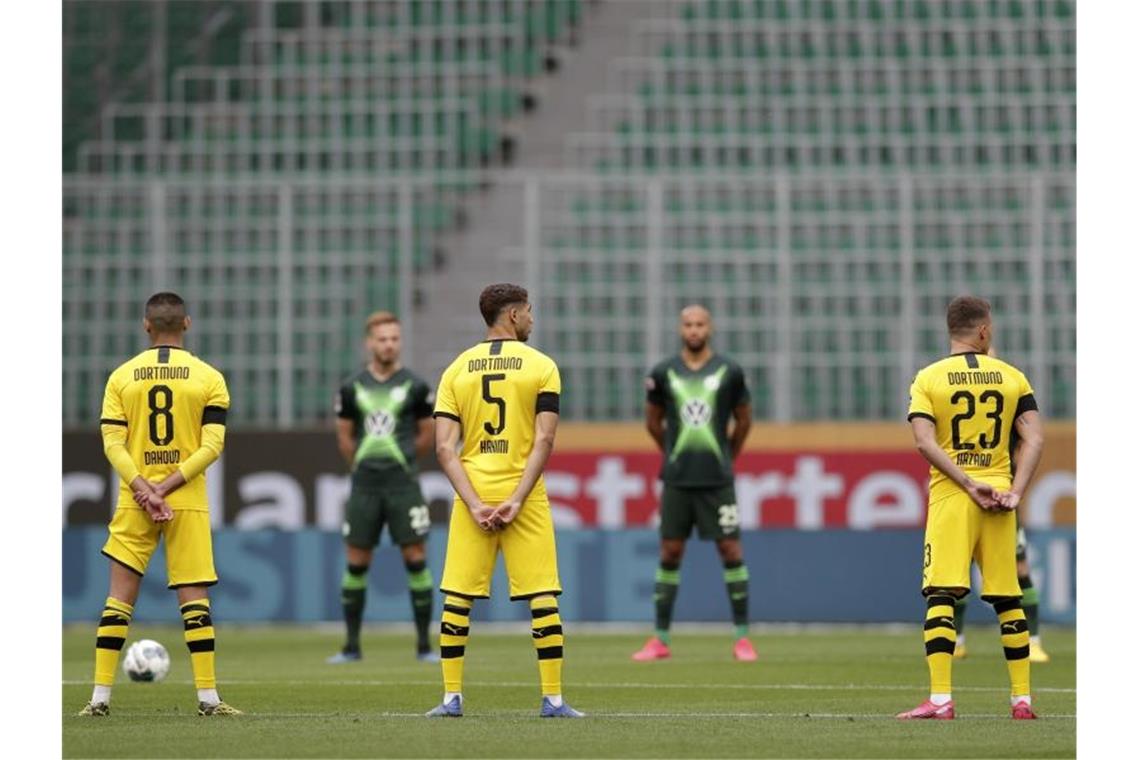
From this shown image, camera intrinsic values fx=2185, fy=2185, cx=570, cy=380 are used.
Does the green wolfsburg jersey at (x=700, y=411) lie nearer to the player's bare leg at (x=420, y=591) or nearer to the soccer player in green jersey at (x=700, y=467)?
the soccer player in green jersey at (x=700, y=467)

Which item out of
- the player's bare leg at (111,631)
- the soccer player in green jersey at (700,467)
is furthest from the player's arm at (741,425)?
the player's bare leg at (111,631)

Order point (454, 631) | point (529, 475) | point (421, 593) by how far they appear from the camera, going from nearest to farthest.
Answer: point (529, 475) → point (454, 631) → point (421, 593)

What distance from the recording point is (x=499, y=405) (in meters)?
10.1

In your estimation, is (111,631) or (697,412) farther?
(697,412)

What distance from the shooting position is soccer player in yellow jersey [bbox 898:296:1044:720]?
10.0m

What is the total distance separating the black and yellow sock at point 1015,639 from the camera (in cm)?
1004

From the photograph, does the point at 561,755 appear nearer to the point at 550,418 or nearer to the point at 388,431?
the point at 550,418

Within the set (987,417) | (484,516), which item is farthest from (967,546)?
(484,516)

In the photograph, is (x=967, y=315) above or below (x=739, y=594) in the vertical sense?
above

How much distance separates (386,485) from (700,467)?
214cm

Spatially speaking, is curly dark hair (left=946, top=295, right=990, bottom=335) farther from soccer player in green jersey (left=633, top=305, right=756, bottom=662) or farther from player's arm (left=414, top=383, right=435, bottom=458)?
player's arm (left=414, top=383, right=435, bottom=458)

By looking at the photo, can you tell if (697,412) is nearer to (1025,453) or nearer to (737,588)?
(737,588)

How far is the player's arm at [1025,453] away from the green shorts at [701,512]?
4.85m

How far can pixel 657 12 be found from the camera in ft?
84.9
